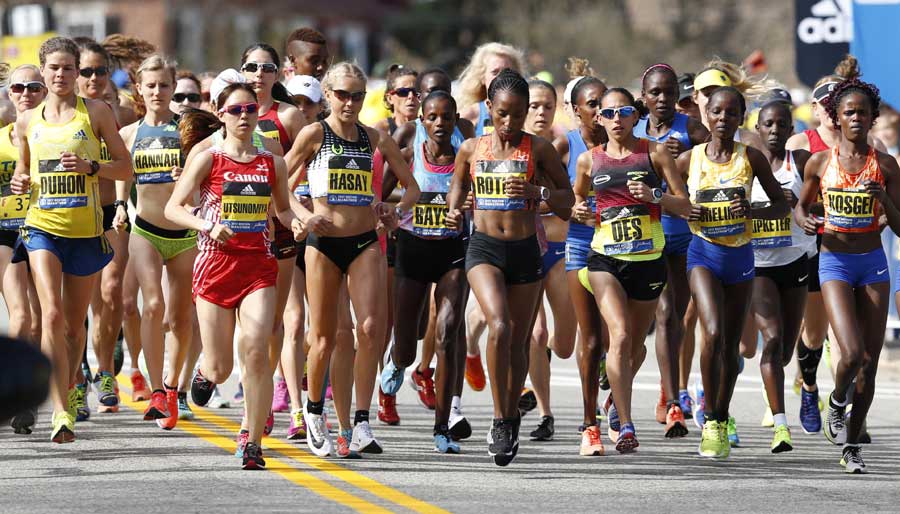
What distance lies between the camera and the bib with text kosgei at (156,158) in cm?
1088

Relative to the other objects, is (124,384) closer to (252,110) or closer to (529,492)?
(252,110)

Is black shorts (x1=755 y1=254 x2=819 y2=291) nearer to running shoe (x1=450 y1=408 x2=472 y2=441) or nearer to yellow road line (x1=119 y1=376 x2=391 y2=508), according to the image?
running shoe (x1=450 y1=408 x2=472 y2=441)

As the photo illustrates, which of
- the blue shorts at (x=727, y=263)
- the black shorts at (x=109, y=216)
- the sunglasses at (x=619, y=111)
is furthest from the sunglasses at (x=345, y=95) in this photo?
the black shorts at (x=109, y=216)

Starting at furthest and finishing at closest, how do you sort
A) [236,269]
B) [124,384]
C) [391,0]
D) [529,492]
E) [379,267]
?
[391,0] < [124,384] < [379,267] < [236,269] < [529,492]

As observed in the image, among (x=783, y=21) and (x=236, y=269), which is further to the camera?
(x=783, y=21)

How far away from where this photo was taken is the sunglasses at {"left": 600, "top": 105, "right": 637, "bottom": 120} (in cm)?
945

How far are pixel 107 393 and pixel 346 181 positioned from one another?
2834 millimetres

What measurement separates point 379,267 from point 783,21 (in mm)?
67304

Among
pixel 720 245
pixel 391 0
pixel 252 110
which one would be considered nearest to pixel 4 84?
pixel 252 110

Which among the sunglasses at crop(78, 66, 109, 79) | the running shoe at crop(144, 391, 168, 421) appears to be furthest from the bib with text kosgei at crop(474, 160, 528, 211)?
the sunglasses at crop(78, 66, 109, 79)

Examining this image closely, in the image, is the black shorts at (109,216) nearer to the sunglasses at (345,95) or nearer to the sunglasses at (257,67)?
the sunglasses at (257,67)

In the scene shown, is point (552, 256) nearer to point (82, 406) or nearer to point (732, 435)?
point (732, 435)

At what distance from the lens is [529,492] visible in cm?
802

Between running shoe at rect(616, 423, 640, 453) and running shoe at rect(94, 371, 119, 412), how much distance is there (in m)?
3.54
